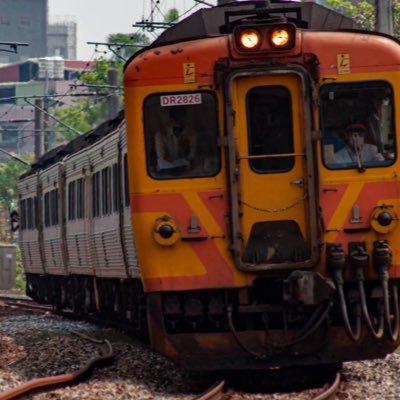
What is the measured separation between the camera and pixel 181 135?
40.3ft

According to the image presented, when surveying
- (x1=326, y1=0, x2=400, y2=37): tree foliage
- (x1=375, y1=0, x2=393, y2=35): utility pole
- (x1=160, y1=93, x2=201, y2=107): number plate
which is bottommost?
(x1=160, y1=93, x2=201, y2=107): number plate

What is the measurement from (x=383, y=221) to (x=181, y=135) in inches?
72.4

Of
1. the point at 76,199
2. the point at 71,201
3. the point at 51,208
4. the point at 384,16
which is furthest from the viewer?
the point at 51,208

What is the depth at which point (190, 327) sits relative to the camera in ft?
41.2

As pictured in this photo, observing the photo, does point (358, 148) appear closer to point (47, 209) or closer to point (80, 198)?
point (80, 198)

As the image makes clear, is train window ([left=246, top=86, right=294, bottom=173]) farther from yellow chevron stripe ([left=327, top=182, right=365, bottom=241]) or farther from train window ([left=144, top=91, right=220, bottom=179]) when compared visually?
yellow chevron stripe ([left=327, top=182, right=365, bottom=241])

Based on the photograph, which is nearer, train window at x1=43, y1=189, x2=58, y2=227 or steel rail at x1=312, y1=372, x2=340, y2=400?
steel rail at x1=312, y1=372, x2=340, y2=400

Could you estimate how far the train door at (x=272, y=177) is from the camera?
1207 cm

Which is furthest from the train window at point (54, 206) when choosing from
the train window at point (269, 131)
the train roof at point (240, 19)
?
the train window at point (269, 131)

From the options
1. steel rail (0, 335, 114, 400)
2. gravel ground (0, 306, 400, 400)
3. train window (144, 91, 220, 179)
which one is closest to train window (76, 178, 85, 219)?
gravel ground (0, 306, 400, 400)

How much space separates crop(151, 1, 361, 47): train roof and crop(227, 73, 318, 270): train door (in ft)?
2.38

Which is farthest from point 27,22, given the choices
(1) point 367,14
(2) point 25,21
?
(1) point 367,14

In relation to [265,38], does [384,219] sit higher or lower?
lower

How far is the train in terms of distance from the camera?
12047 millimetres
